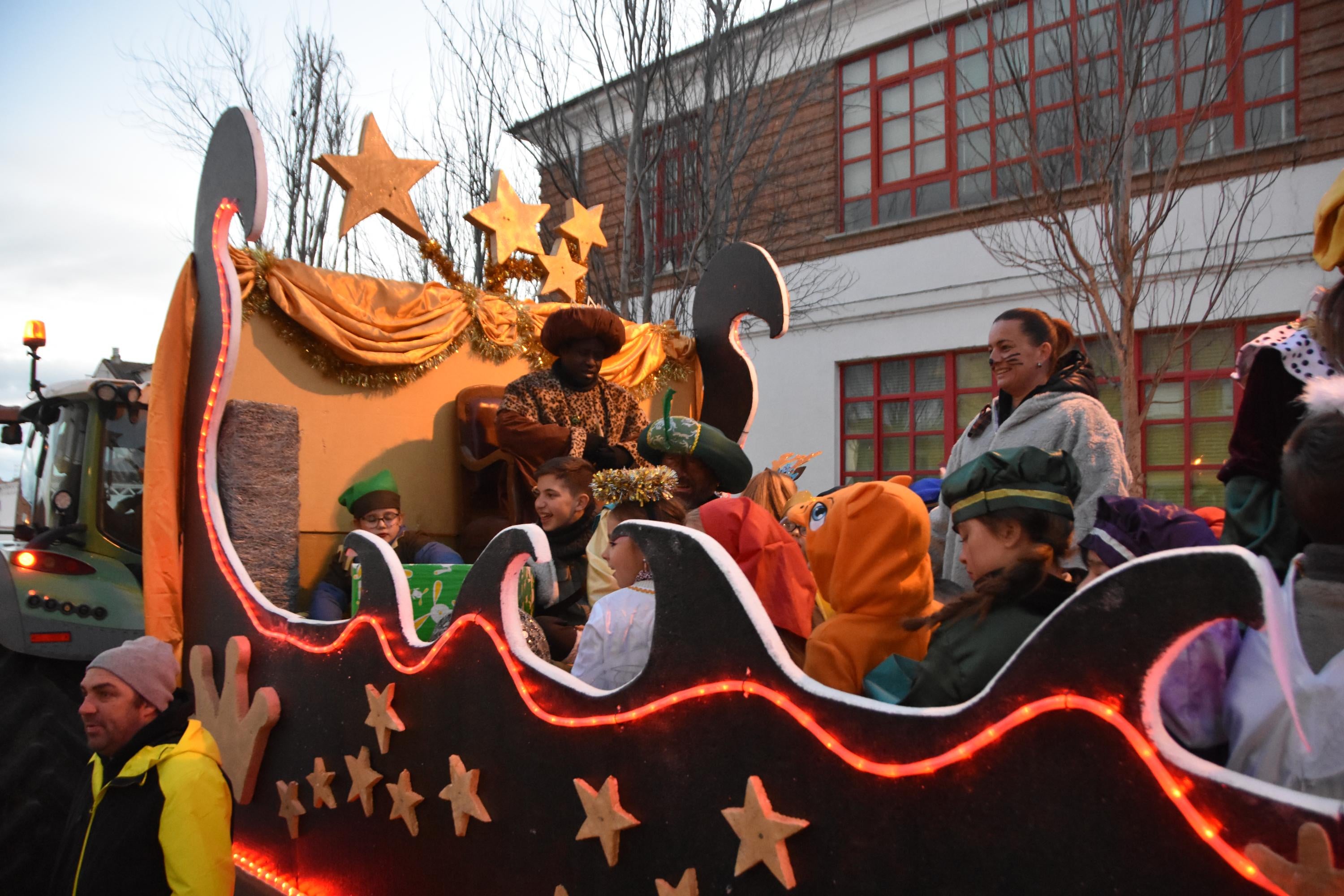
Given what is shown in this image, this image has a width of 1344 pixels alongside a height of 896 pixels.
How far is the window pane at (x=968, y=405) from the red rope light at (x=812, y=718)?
6861mm

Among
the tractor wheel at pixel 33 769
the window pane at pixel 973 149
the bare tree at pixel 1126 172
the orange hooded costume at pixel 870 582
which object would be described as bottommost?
the tractor wheel at pixel 33 769

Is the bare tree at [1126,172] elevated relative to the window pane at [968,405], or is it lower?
elevated

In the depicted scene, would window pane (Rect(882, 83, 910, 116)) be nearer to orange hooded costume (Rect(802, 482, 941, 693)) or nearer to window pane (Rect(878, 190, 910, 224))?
window pane (Rect(878, 190, 910, 224))

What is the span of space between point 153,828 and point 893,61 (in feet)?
30.0

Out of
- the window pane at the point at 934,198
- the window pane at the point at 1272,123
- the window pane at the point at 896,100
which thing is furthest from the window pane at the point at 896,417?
the window pane at the point at 1272,123

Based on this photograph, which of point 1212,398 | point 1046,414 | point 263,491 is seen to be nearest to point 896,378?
point 1212,398

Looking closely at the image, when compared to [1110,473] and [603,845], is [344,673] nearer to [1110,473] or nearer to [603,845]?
[603,845]

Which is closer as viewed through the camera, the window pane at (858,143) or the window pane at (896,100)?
the window pane at (896,100)

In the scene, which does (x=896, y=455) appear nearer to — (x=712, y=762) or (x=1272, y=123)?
(x=1272, y=123)

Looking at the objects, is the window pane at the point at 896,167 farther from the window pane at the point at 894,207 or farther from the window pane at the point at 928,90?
the window pane at the point at 928,90

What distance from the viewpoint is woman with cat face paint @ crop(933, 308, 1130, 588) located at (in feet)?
7.97

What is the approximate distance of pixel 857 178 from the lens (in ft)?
31.2

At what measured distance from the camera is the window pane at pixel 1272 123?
7.02 m

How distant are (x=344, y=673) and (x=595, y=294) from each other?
6717 mm
